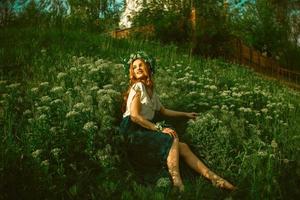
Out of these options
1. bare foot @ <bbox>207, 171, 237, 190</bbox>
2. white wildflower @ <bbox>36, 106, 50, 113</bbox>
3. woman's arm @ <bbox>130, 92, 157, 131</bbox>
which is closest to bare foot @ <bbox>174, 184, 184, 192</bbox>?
bare foot @ <bbox>207, 171, 237, 190</bbox>

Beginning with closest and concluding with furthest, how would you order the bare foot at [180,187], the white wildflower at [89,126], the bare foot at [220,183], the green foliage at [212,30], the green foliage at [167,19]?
the bare foot at [180,187], the bare foot at [220,183], the white wildflower at [89,126], the green foliage at [167,19], the green foliage at [212,30]

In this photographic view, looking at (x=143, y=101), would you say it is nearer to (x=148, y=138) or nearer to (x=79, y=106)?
(x=148, y=138)

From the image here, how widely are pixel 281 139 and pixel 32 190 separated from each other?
3720mm

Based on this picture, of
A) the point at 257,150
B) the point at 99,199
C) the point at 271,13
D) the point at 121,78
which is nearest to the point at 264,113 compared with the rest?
the point at 257,150

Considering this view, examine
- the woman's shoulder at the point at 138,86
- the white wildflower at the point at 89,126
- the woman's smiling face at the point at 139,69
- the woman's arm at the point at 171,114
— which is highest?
the woman's smiling face at the point at 139,69

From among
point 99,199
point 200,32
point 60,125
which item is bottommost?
point 99,199

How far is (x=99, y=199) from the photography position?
228 inches

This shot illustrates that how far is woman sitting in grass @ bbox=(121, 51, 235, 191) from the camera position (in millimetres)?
6496

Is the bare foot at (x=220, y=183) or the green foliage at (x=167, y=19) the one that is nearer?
the bare foot at (x=220, y=183)

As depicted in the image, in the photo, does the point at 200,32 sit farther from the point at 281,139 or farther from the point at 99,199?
the point at 99,199

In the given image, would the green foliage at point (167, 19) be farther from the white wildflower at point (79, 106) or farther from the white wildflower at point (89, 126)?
the white wildflower at point (89, 126)

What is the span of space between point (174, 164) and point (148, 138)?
19.7 inches

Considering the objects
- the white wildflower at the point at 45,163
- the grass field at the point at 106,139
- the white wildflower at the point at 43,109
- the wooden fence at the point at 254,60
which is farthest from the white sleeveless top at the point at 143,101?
the wooden fence at the point at 254,60

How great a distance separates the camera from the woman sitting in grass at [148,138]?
6.50m
